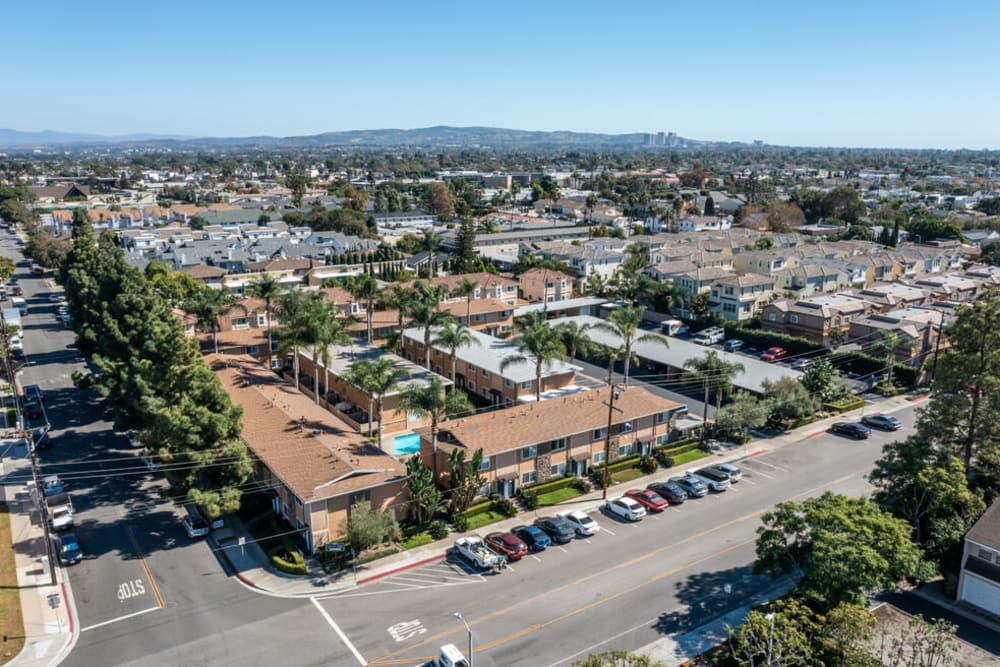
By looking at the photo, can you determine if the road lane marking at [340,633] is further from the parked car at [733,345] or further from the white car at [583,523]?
the parked car at [733,345]

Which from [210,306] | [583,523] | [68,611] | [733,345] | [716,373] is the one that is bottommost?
[68,611]

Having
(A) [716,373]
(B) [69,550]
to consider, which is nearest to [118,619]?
(B) [69,550]

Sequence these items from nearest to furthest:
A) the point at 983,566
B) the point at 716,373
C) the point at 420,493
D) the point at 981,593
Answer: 1. the point at 983,566
2. the point at 981,593
3. the point at 420,493
4. the point at 716,373

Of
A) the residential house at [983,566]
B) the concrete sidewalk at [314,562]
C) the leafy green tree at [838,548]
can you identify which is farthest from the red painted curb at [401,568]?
the residential house at [983,566]

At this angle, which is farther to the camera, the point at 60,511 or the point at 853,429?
the point at 853,429

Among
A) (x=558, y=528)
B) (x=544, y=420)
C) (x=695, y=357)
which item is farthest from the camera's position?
(x=695, y=357)

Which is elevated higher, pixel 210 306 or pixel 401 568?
pixel 210 306

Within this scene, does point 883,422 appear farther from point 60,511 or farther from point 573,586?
point 60,511
